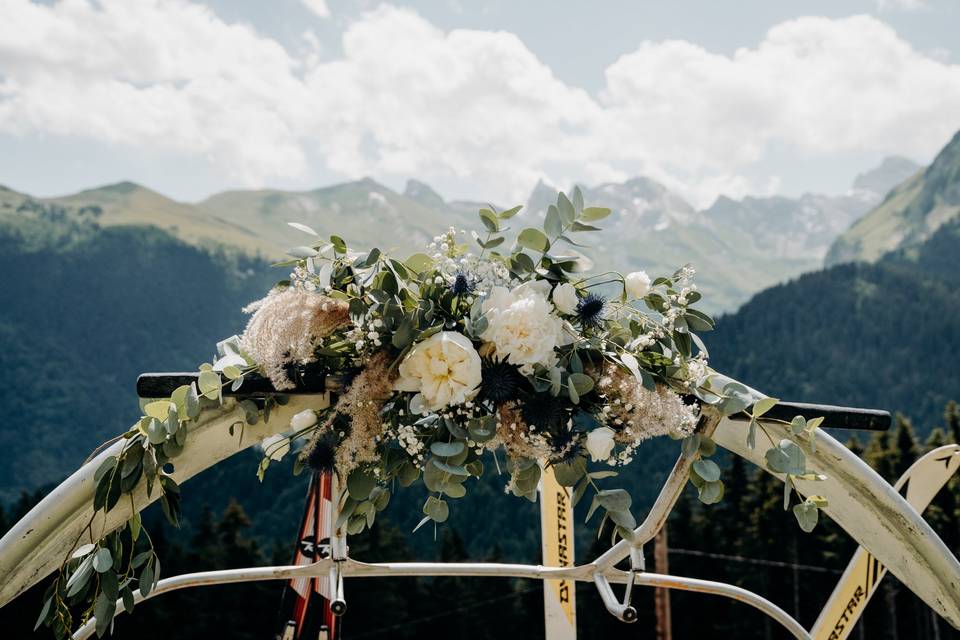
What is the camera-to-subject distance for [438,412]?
1.84m

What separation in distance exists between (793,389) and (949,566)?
109 m

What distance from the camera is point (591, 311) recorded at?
6.16ft

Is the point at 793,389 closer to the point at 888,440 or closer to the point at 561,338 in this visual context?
the point at 888,440

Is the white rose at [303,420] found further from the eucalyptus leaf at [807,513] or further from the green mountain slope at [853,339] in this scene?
the green mountain slope at [853,339]

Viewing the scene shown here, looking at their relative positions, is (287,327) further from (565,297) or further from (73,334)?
(73,334)

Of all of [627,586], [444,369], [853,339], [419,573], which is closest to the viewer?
[444,369]

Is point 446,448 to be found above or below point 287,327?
below

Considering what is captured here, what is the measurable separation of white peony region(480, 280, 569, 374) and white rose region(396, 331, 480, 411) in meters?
0.06

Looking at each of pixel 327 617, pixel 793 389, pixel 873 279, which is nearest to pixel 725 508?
pixel 327 617

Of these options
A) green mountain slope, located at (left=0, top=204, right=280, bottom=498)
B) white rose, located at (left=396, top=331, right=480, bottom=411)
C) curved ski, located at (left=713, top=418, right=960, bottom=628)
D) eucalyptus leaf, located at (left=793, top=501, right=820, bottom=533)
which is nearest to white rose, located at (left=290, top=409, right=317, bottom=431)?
white rose, located at (left=396, top=331, right=480, bottom=411)

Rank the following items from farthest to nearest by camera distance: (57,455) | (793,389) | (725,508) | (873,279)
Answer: (57,455) → (873,279) → (793,389) → (725,508)

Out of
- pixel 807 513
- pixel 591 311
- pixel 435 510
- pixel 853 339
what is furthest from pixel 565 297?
pixel 853 339

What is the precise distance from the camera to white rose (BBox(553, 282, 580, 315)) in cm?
184

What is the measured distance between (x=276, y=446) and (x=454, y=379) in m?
0.41
